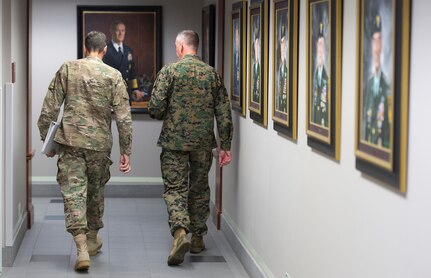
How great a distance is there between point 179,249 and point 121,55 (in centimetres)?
351

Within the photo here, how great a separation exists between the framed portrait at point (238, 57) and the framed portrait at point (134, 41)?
7.61 ft

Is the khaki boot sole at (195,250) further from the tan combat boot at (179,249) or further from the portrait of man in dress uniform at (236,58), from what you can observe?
the portrait of man in dress uniform at (236,58)

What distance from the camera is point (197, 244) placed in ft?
23.0

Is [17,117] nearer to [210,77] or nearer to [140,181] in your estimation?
[210,77]

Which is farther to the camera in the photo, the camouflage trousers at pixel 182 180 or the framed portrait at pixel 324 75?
the camouflage trousers at pixel 182 180

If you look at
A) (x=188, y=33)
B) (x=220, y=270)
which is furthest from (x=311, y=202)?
(x=188, y=33)

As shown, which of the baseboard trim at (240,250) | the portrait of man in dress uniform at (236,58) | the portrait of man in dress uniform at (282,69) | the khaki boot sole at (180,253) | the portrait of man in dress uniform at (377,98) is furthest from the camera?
the portrait of man in dress uniform at (236,58)

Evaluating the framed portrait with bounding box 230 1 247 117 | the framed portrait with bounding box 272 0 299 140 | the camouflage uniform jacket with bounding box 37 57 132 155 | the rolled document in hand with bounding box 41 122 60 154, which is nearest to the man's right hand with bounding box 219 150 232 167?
Answer: the framed portrait with bounding box 230 1 247 117

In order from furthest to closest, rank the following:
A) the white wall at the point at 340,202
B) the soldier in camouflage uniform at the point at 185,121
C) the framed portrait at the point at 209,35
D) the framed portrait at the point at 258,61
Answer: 1. the framed portrait at the point at 209,35
2. the soldier in camouflage uniform at the point at 185,121
3. the framed portrait at the point at 258,61
4. the white wall at the point at 340,202

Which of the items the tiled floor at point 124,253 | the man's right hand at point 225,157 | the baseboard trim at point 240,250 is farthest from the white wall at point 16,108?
the baseboard trim at point 240,250

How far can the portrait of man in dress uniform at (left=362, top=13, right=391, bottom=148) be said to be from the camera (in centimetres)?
320

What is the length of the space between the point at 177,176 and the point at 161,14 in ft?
10.7

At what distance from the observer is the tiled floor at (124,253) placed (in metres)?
6.34

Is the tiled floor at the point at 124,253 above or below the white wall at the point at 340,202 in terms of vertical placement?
below
